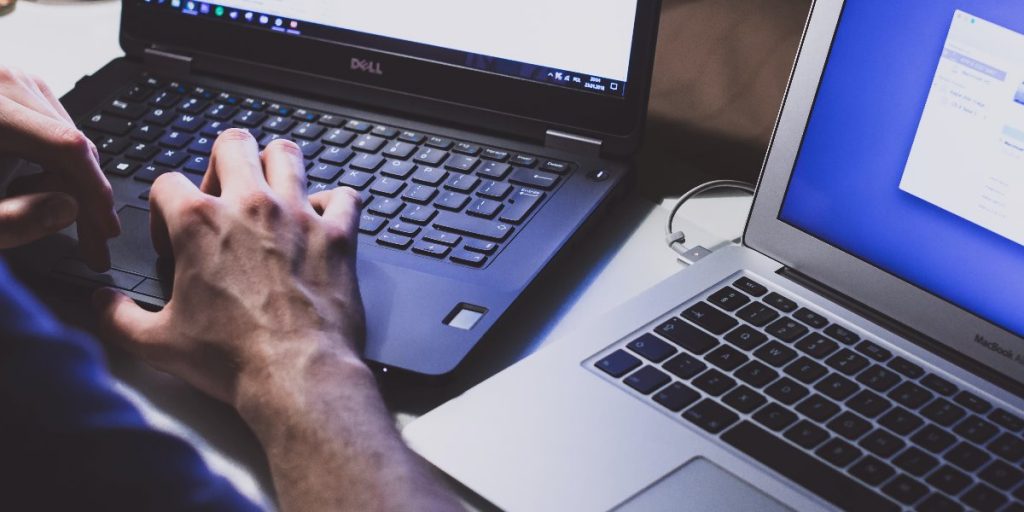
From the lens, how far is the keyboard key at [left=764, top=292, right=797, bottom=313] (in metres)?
0.67

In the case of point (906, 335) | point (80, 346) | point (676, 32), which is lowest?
point (80, 346)

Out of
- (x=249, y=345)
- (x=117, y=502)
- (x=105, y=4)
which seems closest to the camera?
(x=117, y=502)

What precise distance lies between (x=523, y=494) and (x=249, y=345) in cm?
18

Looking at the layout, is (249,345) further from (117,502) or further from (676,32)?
(676,32)

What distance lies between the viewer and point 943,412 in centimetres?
59

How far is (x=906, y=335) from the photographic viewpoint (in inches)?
26.0

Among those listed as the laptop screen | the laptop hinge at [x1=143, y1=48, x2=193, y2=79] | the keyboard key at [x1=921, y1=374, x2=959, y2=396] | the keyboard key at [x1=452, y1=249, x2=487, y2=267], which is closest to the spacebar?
the keyboard key at [x1=921, y1=374, x2=959, y2=396]

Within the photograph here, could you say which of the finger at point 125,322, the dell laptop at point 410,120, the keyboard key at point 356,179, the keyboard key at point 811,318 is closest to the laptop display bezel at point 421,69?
the dell laptop at point 410,120

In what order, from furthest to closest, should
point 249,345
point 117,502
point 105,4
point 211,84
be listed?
point 105,4 → point 211,84 → point 249,345 → point 117,502

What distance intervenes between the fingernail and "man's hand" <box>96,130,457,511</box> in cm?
5

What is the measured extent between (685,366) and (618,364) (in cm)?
4

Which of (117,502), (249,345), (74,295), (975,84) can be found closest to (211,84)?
(74,295)

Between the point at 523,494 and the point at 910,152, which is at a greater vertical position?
the point at 910,152

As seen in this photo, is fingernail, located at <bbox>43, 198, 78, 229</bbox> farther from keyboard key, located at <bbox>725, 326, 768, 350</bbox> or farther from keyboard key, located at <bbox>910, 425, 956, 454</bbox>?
keyboard key, located at <bbox>910, 425, 956, 454</bbox>
